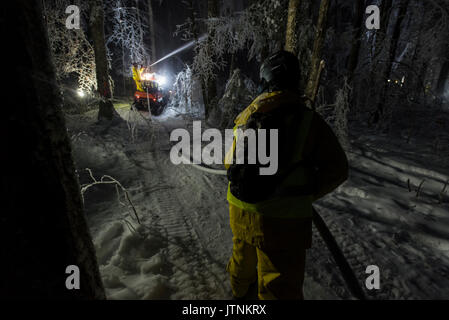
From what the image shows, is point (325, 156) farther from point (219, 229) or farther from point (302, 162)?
point (219, 229)

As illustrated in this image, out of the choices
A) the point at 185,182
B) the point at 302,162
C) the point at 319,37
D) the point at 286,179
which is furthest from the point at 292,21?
the point at 286,179

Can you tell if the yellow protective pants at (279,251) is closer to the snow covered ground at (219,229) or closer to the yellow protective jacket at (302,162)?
the yellow protective jacket at (302,162)

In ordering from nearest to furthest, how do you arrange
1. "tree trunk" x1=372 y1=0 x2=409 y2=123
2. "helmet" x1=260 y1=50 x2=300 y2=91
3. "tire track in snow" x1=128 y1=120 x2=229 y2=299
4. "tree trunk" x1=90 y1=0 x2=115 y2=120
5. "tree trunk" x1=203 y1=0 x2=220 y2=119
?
1. "helmet" x1=260 y1=50 x2=300 y2=91
2. "tire track in snow" x1=128 y1=120 x2=229 y2=299
3. "tree trunk" x1=90 y1=0 x2=115 y2=120
4. "tree trunk" x1=372 y1=0 x2=409 y2=123
5. "tree trunk" x1=203 y1=0 x2=220 y2=119

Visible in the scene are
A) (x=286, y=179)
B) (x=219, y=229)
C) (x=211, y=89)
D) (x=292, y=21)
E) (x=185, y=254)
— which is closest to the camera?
(x=286, y=179)

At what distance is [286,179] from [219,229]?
2246 millimetres

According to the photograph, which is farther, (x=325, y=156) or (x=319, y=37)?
(x=319, y=37)

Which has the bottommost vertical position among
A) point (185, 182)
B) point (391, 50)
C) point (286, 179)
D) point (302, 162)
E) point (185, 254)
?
point (185, 254)

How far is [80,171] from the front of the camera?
5438 millimetres

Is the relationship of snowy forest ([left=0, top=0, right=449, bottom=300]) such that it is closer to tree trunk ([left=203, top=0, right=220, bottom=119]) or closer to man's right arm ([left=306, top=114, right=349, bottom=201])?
tree trunk ([left=203, top=0, right=220, bottom=119])

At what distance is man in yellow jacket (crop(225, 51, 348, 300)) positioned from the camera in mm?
1723

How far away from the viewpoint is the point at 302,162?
177 centimetres

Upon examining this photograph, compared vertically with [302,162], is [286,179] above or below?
below

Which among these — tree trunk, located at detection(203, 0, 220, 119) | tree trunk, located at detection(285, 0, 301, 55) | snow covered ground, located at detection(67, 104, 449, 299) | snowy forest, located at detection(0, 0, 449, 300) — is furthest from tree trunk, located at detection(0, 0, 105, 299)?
tree trunk, located at detection(203, 0, 220, 119)
